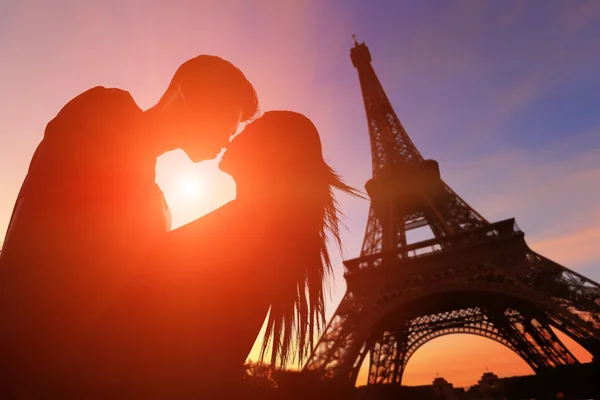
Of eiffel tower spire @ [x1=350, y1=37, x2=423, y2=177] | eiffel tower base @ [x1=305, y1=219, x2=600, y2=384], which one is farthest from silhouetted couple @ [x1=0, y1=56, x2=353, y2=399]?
eiffel tower spire @ [x1=350, y1=37, x2=423, y2=177]

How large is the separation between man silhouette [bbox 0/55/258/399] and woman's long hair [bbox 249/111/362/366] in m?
0.29

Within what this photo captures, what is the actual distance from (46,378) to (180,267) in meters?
0.26

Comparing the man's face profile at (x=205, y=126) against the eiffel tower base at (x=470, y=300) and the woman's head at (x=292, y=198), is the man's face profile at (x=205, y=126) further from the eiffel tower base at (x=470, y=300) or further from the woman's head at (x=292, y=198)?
the eiffel tower base at (x=470, y=300)

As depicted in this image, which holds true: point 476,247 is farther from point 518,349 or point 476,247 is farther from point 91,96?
point 91,96

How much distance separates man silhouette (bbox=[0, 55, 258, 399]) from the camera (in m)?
0.52

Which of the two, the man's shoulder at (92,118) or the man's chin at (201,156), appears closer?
the man's shoulder at (92,118)

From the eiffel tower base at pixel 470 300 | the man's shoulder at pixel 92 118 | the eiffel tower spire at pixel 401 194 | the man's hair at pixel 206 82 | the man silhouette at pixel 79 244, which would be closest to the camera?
the man silhouette at pixel 79 244

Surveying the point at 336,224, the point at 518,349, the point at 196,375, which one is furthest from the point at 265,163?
the point at 518,349

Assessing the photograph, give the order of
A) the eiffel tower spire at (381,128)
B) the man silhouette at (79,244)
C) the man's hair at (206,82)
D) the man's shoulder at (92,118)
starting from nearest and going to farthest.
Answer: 1. the man silhouette at (79,244)
2. the man's shoulder at (92,118)
3. the man's hair at (206,82)
4. the eiffel tower spire at (381,128)

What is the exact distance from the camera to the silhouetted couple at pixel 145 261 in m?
0.54

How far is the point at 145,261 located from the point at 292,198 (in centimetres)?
33

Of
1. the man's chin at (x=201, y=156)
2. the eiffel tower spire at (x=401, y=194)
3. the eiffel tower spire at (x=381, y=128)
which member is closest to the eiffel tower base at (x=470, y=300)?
the eiffel tower spire at (x=401, y=194)

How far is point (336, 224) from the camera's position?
0.80 meters

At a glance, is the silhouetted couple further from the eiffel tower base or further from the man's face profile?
the eiffel tower base
